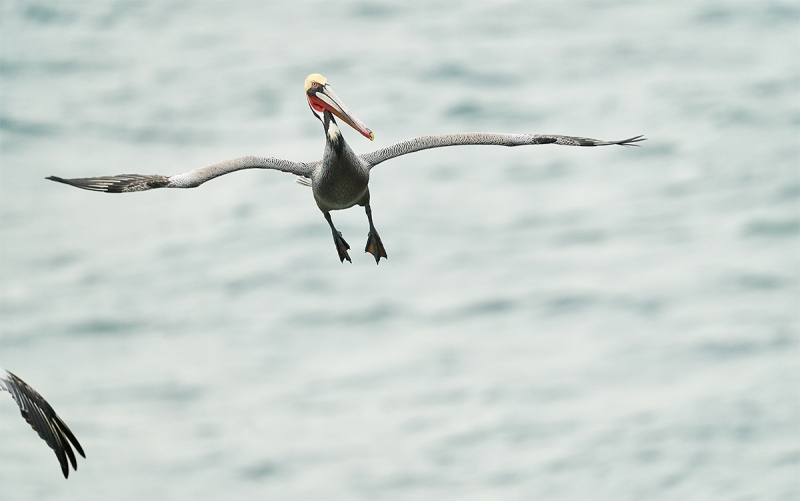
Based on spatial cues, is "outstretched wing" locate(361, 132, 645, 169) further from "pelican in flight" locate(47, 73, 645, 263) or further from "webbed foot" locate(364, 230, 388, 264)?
"webbed foot" locate(364, 230, 388, 264)

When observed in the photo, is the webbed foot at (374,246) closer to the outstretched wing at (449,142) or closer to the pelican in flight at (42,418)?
the outstretched wing at (449,142)

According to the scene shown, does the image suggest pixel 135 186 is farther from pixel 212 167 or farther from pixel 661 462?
pixel 661 462

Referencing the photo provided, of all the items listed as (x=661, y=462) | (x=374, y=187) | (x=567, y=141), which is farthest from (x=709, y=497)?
(x=567, y=141)

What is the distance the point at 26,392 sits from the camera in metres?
21.3

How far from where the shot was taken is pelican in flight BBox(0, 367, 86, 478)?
20281mm

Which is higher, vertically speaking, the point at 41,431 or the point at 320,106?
the point at 320,106

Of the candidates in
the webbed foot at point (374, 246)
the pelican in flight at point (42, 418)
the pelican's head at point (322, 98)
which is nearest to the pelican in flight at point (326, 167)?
the pelican's head at point (322, 98)

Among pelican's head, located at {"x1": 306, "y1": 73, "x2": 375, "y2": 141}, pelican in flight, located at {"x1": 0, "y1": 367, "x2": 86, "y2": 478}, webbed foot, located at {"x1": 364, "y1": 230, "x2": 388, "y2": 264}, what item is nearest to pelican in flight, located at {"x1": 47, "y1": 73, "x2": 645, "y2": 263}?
pelican's head, located at {"x1": 306, "y1": 73, "x2": 375, "y2": 141}

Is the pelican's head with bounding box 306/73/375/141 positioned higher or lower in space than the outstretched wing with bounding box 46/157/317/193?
higher

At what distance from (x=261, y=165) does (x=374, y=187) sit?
6416 centimetres

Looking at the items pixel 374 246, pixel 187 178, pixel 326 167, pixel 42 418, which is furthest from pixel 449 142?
pixel 42 418

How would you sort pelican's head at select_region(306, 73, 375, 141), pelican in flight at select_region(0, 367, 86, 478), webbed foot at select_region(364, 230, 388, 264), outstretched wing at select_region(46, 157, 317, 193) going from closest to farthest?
pelican's head at select_region(306, 73, 375, 141), outstretched wing at select_region(46, 157, 317, 193), pelican in flight at select_region(0, 367, 86, 478), webbed foot at select_region(364, 230, 388, 264)

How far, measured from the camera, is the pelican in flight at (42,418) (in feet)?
66.5

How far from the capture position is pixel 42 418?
20.8 metres
